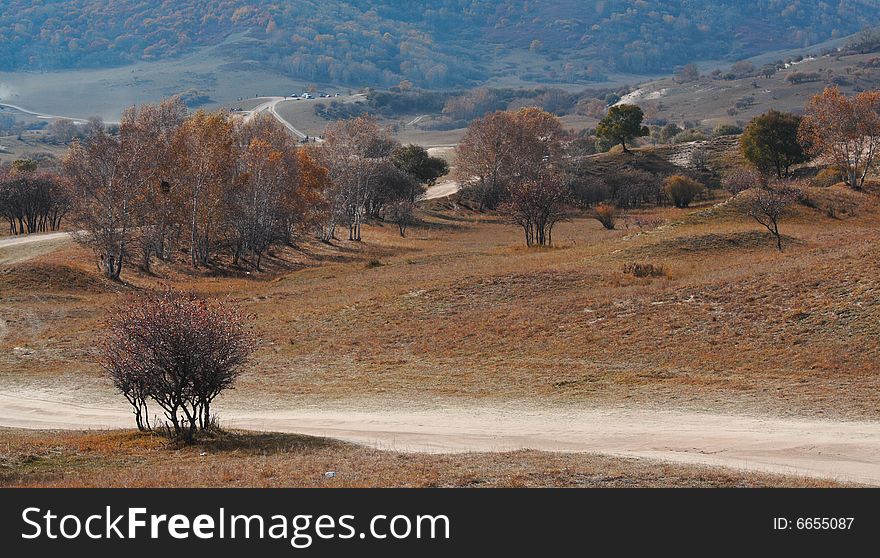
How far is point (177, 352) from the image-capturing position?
65.2 feet

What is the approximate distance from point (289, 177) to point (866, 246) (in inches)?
1692

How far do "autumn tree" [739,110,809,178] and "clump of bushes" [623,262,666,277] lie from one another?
59.4m

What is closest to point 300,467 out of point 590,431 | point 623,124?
point 590,431

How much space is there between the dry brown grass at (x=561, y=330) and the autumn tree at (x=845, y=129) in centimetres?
3262

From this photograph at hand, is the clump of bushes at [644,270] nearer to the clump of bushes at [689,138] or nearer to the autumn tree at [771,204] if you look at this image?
the autumn tree at [771,204]

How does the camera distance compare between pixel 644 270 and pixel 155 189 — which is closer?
pixel 644 270

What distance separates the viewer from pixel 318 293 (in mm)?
46344

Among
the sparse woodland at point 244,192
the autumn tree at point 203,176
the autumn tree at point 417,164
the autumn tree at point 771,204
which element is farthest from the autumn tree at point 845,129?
the autumn tree at point 203,176

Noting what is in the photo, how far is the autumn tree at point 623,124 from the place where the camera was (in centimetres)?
12306

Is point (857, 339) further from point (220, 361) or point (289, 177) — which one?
point (289, 177)

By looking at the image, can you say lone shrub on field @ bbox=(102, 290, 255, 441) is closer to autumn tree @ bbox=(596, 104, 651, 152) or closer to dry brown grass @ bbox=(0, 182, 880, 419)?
dry brown grass @ bbox=(0, 182, 880, 419)

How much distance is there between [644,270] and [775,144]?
201ft

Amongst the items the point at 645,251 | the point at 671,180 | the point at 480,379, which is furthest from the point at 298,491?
the point at 671,180

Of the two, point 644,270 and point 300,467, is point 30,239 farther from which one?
point 300,467
